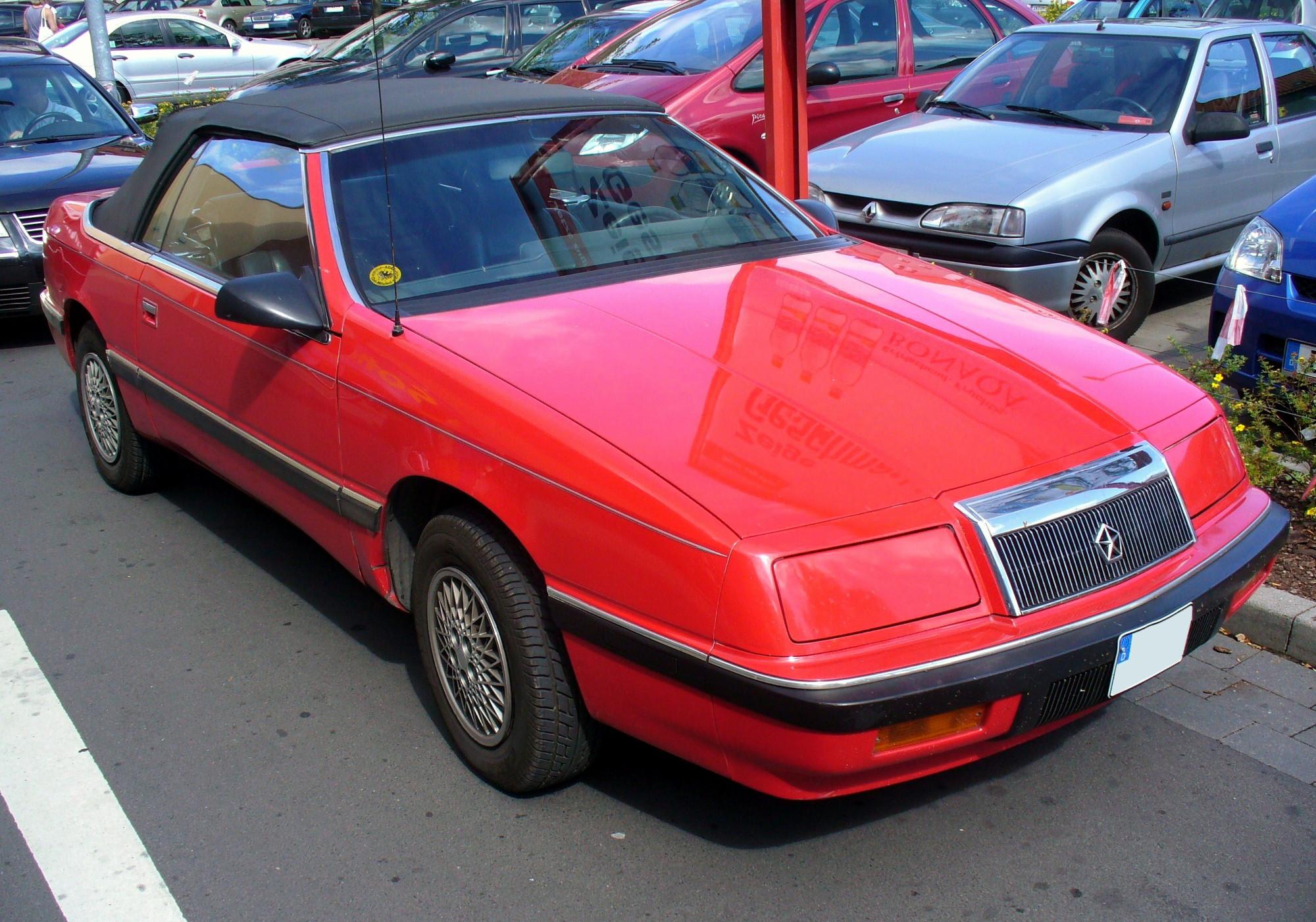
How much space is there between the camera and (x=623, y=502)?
2629 mm

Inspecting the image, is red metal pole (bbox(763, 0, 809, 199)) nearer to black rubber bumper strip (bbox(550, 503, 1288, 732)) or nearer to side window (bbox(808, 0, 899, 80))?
side window (bbox(808, 0, 899, 80))

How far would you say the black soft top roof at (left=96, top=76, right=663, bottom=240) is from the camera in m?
3.90

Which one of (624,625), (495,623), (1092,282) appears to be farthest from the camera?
(1092,282)

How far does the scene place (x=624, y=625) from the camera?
264 centimetres

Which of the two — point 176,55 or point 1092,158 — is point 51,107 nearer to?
point 1092,158

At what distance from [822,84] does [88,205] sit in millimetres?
5022

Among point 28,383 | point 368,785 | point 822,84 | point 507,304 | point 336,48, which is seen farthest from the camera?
point 336,48

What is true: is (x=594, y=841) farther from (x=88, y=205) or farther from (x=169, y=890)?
(x=88, y=205)

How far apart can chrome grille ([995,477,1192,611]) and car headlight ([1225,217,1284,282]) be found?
2.74 m

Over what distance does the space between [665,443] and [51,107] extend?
755 centimetres

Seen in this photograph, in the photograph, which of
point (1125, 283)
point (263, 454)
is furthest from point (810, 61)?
point (263, 454)

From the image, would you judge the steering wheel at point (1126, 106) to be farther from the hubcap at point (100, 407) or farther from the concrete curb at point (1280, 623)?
the hubcap at point (100, 407)

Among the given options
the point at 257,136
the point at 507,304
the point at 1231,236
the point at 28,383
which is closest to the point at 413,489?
the point at 507,304

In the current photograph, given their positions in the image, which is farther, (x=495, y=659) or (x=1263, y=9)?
(x=1263, y=9)
